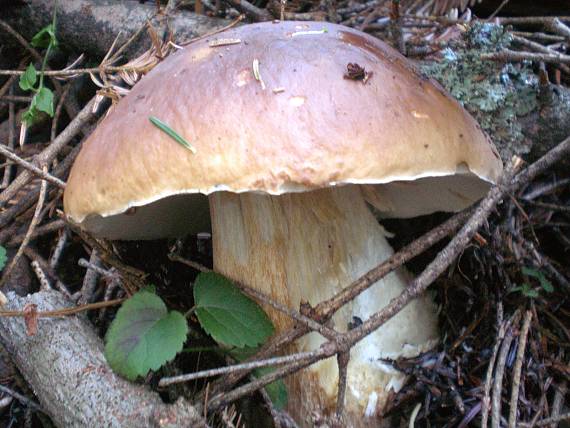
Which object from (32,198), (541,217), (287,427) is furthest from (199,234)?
(541,217)

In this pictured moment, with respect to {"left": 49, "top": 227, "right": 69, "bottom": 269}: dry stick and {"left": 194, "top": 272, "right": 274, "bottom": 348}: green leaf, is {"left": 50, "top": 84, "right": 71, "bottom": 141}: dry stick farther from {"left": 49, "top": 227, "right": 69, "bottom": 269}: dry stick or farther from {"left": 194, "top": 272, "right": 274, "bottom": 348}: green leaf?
{"left": 194, "top": 272, "right": 274, "bottom": 348}: green leaf

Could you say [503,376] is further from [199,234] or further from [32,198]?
[32,198]

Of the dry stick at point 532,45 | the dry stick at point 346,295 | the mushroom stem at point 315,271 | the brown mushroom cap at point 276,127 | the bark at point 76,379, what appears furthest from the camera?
the dry stick at point 532,45

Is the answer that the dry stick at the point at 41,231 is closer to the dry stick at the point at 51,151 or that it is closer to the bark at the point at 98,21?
the dry stick at the point at 51,151

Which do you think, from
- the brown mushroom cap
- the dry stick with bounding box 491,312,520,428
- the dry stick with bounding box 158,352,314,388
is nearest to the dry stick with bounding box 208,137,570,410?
the dry stick with bounding box 158,352,314,388

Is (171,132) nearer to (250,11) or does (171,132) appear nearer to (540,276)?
(250,11)

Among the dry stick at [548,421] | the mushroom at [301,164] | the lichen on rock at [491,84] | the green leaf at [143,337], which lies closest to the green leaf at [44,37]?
the mushroom at [301,164]
